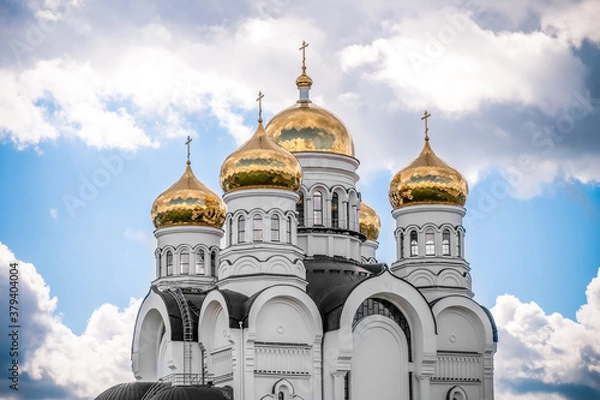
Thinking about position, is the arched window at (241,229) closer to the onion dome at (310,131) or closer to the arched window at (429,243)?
the onion dome at (310,131)

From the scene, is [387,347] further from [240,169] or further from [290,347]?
[240,169]

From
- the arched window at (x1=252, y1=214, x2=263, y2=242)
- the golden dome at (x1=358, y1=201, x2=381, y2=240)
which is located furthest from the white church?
the golden dome at (x1=358, y1=201, x2=381, y2=240)

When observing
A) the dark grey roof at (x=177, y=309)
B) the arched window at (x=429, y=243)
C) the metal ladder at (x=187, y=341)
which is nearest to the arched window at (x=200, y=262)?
the dark grey roof at (x=177, y=309)

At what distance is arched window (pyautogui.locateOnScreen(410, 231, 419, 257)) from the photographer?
3547cm

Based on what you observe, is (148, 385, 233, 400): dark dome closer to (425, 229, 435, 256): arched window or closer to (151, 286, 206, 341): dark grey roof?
(151, 286, 206, 341): dark grey roof

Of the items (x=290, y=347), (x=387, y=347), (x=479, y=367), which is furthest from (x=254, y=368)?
(x=479, y=367)

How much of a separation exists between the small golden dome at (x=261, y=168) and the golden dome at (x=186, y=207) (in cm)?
335

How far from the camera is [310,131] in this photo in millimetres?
35312

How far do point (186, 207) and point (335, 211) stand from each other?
3.93 meters

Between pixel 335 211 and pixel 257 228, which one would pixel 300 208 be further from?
pixel 257 228

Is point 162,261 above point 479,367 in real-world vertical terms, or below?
above

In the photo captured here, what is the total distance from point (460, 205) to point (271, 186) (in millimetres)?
5382

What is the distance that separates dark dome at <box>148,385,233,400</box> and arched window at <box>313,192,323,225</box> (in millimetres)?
5912

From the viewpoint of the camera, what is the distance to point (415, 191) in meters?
35.3
